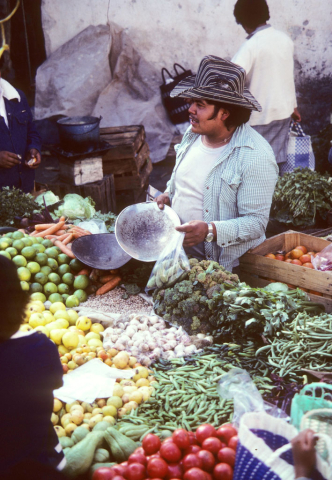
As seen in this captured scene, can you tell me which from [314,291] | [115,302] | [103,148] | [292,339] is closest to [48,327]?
[115,302]

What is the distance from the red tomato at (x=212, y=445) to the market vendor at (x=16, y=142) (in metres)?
3.57

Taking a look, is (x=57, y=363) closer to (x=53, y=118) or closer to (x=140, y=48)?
(x=53, y=118)

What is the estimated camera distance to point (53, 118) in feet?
22.8

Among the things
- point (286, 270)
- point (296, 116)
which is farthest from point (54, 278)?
point (296, 116)

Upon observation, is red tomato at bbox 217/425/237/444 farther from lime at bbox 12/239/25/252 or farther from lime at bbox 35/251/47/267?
lime at bbox 12/239/25/252

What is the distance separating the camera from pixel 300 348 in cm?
256

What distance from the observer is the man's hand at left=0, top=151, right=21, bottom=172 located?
4.52 metres

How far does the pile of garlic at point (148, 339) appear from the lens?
9.35ft

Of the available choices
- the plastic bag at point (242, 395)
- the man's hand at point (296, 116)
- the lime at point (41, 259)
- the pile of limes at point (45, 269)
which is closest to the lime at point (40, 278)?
the pile of limes at point (45, 269)

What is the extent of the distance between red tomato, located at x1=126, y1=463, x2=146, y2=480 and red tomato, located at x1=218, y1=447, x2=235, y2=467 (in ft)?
1.05

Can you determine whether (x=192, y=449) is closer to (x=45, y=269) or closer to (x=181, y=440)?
(x=181, y=440)


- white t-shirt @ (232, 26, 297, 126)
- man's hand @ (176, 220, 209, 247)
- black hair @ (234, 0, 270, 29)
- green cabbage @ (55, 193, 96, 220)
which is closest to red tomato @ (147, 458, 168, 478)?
man's hand @ (176, 220, 209, 247)

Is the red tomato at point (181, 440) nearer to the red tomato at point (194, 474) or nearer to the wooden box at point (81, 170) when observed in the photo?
the red tomato at point (194, 474)

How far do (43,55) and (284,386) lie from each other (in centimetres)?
660
